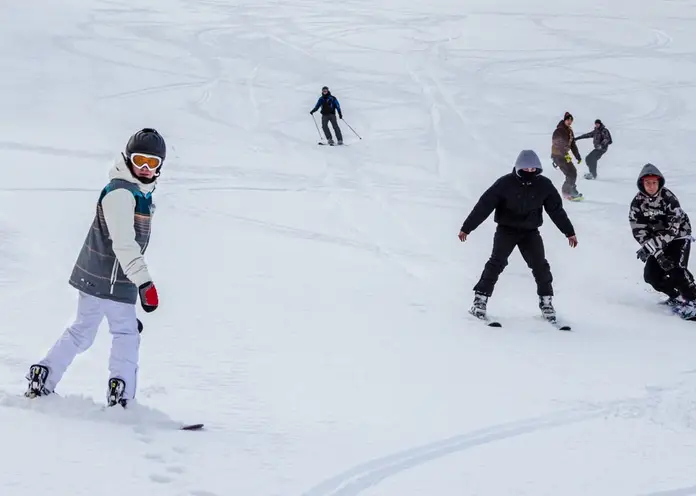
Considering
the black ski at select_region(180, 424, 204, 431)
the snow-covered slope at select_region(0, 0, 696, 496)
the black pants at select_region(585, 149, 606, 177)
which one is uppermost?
the black pants at select_region(585, 149, 606, 177)

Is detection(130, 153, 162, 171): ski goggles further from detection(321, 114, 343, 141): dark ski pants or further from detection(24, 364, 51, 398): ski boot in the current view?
detection(321, 114, 343, 141): dark ski pants

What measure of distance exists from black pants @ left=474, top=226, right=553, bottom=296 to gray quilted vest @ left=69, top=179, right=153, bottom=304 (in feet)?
12.0

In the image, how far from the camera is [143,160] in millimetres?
4242

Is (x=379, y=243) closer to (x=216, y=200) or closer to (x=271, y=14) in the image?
(x=216, y=200)

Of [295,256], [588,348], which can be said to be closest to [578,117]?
[295,256]

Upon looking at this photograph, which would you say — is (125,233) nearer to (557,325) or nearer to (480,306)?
(480,306)

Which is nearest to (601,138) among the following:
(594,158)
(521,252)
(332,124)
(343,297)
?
(594,158)

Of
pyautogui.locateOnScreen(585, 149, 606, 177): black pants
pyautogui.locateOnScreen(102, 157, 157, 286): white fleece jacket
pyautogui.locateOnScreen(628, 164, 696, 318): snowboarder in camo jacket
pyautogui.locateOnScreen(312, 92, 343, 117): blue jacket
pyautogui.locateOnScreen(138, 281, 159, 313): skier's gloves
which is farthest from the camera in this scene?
pyautogui.locateOnScreen(312, 92, 343, 117): blue jacket

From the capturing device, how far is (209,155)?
15.4 m

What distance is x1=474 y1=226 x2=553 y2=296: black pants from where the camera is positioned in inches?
283

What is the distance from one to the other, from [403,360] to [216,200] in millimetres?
6426

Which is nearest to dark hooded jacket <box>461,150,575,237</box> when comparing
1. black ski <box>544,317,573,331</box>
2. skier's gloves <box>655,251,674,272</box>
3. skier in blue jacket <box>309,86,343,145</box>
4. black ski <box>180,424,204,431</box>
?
black ski <box>544,317,573,331</box>

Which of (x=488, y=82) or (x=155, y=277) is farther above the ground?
(x=488, y=82)

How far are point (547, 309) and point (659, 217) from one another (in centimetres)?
151
